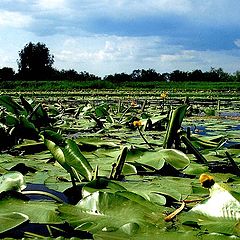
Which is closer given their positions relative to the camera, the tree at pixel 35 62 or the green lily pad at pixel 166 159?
the green lily pad at pixel 166 159

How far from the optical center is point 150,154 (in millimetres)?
1332

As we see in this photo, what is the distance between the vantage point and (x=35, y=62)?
3550cm

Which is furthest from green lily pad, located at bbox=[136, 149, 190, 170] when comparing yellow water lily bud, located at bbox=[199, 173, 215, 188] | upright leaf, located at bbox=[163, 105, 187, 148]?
yellow water lily bud, located at bbox=[199, 173, 215, 188]

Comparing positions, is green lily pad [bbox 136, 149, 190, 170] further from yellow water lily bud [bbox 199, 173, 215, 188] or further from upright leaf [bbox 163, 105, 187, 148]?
yellow water lily bud [bbox 199, 173, 215, 188]

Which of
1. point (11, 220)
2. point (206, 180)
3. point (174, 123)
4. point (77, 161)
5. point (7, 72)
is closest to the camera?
point (11, 220)

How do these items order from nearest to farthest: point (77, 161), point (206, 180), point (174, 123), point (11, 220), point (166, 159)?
point (11, 220)
point (206, 180)
point (77, 161)
point (166, 159)
point (174, 123)

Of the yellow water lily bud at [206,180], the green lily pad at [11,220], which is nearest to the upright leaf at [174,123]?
the yellow water lily bud at [206,180]

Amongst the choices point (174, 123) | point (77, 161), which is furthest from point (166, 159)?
point (77, 161)

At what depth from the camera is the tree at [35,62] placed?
114 feet

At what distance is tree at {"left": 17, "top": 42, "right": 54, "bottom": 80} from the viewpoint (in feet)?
114

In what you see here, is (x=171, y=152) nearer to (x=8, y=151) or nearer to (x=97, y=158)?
(x=97, y=158)

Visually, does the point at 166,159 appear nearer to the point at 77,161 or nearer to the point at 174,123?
the point at 174,123

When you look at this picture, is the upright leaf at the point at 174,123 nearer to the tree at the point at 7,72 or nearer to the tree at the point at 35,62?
the tree at the point at 7,72

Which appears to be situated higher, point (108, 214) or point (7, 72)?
point (7, 72)
